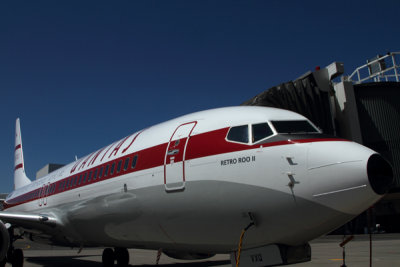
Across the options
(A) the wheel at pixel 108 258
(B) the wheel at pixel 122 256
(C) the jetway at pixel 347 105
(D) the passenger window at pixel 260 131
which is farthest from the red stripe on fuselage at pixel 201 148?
(C) the jetway at pixel 347 105

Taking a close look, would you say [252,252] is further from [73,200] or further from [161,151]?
[73,200]

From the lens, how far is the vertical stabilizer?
82.0 ft

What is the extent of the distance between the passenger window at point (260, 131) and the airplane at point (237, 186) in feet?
0.06

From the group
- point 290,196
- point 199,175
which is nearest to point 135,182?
point 199,175

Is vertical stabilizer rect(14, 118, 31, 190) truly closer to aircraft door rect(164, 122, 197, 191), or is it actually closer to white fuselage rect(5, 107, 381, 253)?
white fuselage rect(5, 107, 381, 253)

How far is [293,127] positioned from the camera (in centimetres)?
640

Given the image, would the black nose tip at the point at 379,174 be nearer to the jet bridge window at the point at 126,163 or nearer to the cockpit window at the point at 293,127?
the cockpit window at the point at 293,127

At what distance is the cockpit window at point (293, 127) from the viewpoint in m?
6.24

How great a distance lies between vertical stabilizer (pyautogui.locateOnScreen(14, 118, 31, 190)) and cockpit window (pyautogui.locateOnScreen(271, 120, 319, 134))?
22.0 metres

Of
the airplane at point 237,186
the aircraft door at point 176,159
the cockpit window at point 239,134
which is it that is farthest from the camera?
the aircraft door at point 176,159

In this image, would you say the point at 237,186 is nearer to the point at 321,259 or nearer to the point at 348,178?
the point at 348,178

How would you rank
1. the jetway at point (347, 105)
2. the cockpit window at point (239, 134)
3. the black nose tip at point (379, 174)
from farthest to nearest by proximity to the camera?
the jetway at point (347, 105) → the cockpit window at point (239, 134) → the black nose tip at point (379, 174)

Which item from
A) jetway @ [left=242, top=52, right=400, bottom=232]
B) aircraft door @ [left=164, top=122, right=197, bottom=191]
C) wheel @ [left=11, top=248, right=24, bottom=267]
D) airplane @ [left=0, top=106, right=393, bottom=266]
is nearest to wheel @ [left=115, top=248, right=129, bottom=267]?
wheel @ [left=11, top=248, right=24, bottom=267]

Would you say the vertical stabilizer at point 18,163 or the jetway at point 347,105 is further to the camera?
the jetway at point 347,105
